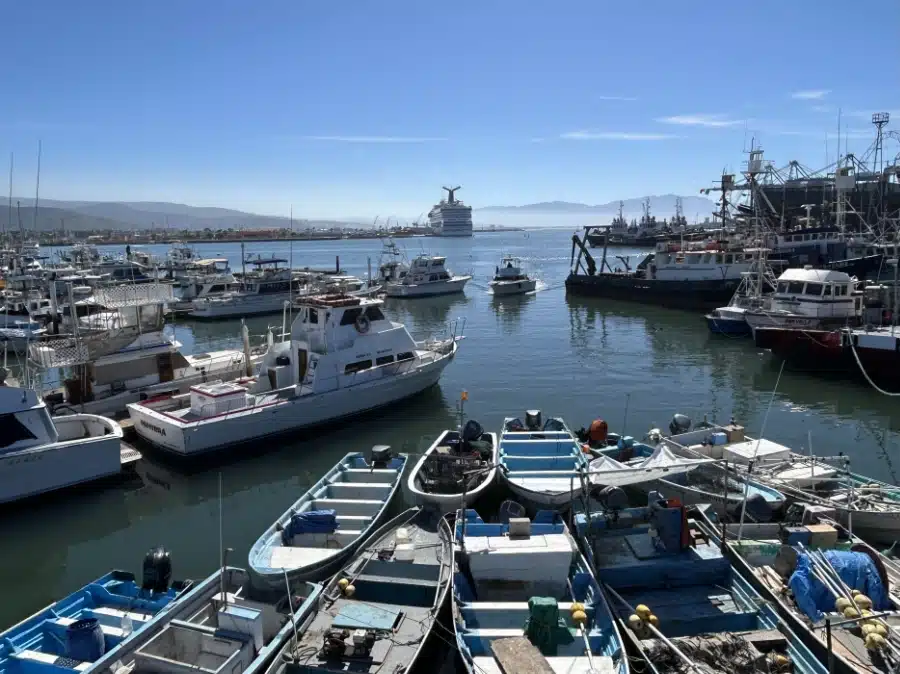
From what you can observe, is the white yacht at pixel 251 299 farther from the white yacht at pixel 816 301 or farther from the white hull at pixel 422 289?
the white yacht at pixel 816 301

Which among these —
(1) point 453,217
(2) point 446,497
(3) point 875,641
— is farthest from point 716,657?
(1) point 453,217

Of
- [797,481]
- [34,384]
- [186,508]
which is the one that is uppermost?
[34,384]

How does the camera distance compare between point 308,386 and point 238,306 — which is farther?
point 238,306

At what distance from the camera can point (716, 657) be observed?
328 inches

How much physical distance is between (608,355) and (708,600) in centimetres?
2373

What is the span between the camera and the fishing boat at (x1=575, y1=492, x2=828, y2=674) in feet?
27.4

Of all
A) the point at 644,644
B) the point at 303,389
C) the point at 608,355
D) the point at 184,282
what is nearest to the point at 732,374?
the point at 608,355

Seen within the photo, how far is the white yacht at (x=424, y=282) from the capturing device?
58.2 meters

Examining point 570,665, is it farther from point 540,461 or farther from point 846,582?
point 540,461

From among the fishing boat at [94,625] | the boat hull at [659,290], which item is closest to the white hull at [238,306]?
the boat hull at [659,290]

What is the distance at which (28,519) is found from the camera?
14.9m

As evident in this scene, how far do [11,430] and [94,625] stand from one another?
26.6 ft

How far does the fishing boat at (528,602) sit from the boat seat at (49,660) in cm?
522

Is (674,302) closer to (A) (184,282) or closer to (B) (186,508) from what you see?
(B) (186,508)
